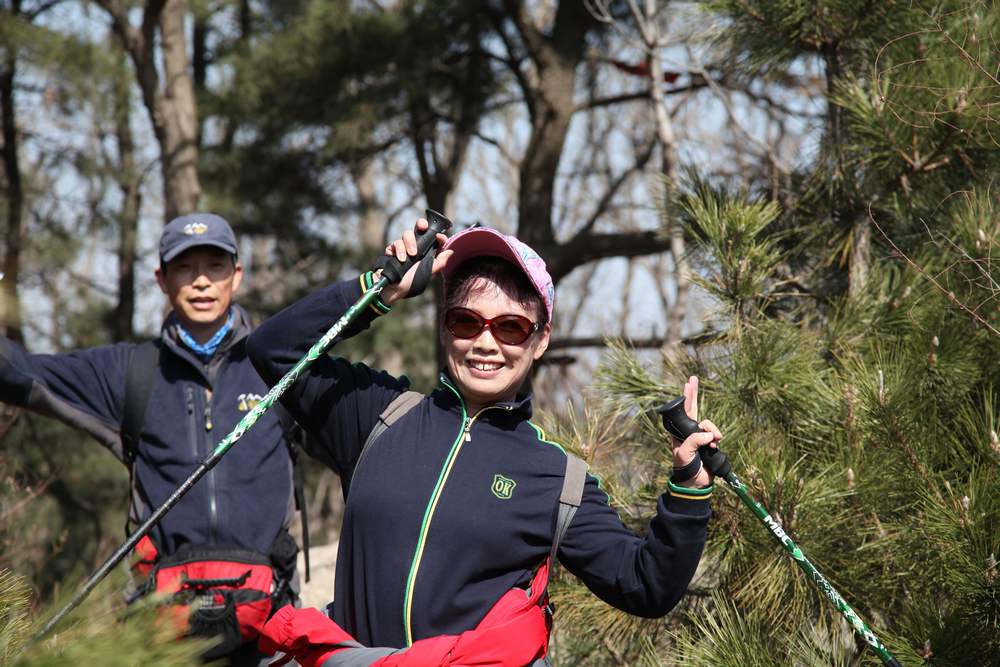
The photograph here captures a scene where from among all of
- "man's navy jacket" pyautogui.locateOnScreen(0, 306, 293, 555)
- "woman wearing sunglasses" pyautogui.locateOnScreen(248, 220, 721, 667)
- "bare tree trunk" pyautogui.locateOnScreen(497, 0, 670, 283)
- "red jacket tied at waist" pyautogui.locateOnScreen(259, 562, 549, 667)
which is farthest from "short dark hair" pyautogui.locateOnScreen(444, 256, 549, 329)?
"bare tree trunk" pyautogui.locateOnScreen(497, 0, 670, 283)

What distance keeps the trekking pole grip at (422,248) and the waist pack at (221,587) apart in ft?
3.61

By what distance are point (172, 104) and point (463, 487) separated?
6.09 m

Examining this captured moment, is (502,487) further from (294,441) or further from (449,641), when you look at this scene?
Answer: (294,441)

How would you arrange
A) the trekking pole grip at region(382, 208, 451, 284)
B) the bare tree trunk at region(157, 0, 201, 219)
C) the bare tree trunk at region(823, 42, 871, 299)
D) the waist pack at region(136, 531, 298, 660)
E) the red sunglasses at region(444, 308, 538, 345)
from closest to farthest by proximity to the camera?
1. the red sunglasses at region(444, 308, 538, 345)
2. the trekking pole grip at region(382, 208, 451, 284)
3. the waist pack at region(136, 531, 298, 660)
4. the bare tree trunk at region(823, 42, 871, 299)
5. the bare tree trunk at region(157, 0, 201, 219)

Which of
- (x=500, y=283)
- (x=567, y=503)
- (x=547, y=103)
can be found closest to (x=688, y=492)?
(x=567, y=503)

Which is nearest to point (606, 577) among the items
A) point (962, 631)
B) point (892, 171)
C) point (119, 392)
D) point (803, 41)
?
point (962, 631)

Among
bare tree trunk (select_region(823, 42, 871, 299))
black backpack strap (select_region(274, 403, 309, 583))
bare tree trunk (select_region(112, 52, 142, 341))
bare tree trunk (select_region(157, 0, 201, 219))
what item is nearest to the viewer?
black backpack strap (select_region(274, 403, 309, 583))

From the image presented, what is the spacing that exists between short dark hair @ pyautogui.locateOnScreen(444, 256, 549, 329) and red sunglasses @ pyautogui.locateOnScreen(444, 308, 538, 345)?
0.18 feet

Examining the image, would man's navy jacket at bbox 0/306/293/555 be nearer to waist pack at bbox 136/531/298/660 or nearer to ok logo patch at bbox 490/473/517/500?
waist pack at bbox 136/531/298/660

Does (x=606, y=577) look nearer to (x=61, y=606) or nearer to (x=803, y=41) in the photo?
(x=61, y=606)

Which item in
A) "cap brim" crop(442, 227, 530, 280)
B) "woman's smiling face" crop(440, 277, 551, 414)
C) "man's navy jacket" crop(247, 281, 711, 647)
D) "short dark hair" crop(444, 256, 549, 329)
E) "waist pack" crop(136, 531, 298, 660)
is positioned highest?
"cap brim" crop(442, 227, 530, 280)

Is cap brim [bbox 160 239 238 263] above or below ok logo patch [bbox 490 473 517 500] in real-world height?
above

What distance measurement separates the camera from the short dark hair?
98.7 inches

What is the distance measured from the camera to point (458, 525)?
2.30m
